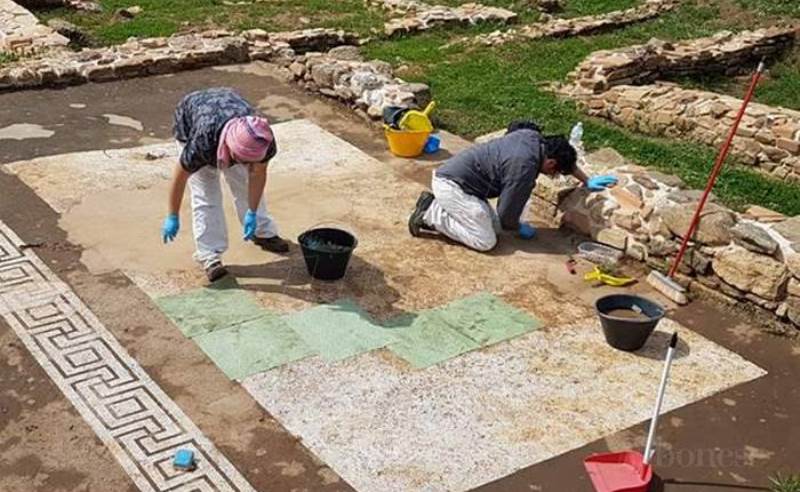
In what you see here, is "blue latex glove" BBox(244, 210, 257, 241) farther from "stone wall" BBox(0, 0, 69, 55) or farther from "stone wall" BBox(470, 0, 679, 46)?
"stone wall" BBox(470, 0, 679, 46)

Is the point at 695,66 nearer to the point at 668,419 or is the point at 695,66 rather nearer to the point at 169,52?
the point at 169,52

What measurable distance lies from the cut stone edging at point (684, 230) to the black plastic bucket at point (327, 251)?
1.93 meters

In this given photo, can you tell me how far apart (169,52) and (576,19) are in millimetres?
6573

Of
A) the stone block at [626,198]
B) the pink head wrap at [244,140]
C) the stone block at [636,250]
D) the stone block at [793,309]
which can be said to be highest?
the pink head wrap at [244,140]

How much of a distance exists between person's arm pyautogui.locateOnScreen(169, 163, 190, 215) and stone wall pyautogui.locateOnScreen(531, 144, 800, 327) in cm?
302

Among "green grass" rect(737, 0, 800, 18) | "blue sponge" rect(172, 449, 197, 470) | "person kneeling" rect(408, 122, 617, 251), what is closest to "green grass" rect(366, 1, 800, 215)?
"green grass" rect(737, 0, 800, 18)

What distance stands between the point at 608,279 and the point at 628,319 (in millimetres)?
980

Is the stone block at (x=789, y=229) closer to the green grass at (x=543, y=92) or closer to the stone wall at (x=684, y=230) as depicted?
the stone wall at (x=684, y=230)

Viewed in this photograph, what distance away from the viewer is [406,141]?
9516 millimetres

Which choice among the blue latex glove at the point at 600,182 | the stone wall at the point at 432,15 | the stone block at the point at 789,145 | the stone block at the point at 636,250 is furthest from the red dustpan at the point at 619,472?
the stone wall at the point at 432,15

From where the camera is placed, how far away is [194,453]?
17.7 ft

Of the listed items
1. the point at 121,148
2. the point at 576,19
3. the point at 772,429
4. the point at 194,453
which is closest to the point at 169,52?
the point at 121,148

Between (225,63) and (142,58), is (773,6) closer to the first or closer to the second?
(225,63)

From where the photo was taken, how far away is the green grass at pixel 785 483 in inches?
211
